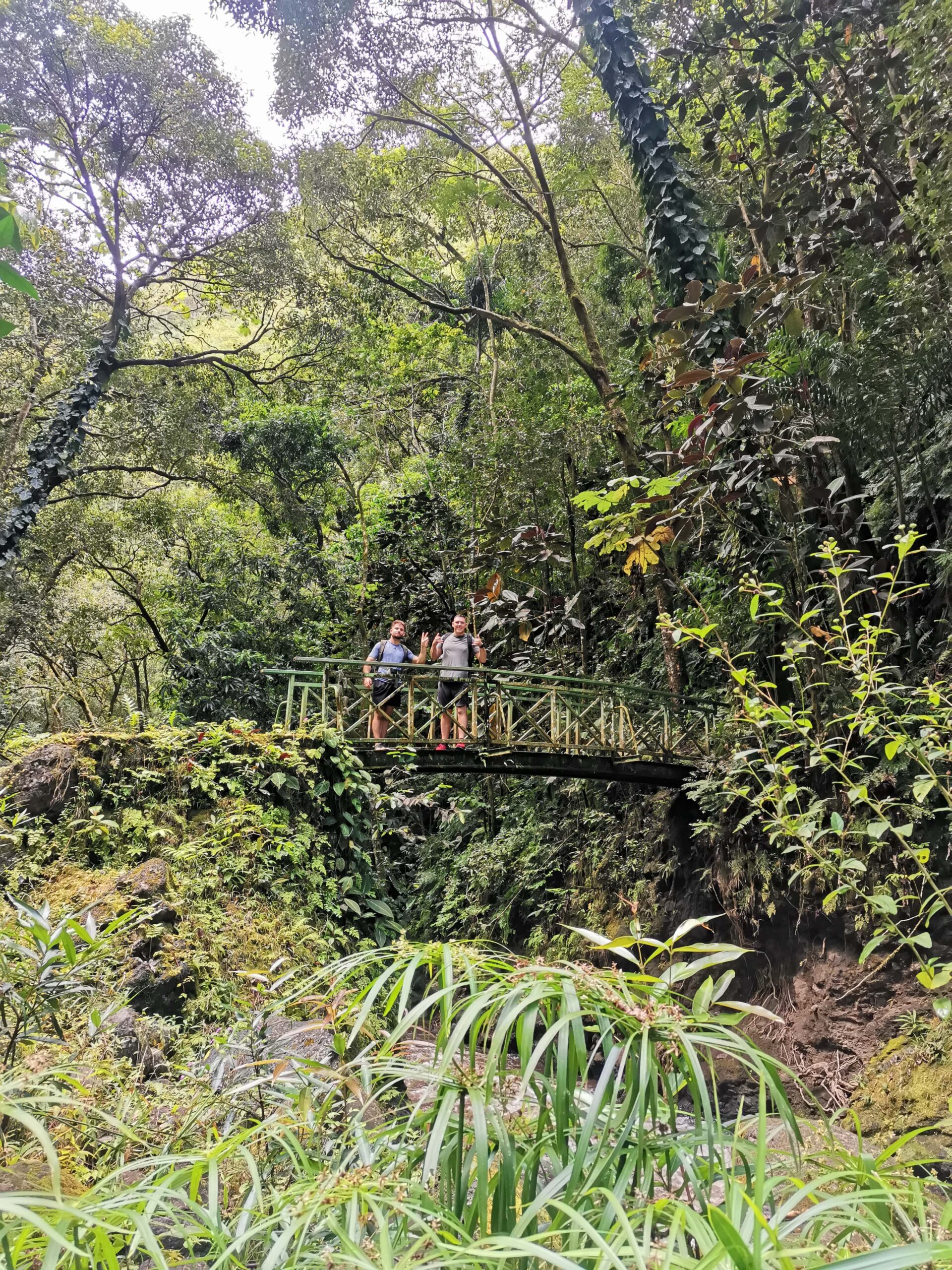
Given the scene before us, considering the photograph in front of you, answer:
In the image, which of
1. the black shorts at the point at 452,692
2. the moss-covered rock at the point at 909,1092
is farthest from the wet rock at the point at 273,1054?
the black shorts at the point at 452,692

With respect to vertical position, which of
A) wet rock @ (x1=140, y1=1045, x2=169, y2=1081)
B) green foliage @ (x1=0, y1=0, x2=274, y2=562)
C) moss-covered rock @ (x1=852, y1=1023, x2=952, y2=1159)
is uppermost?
green foliage @ (x1=0, y1=0, x2=274, y2=562)

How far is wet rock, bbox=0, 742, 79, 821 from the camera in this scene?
4.75 meters

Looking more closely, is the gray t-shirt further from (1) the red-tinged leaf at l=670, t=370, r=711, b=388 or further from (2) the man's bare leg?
(1) the red-tinged leaf at l=670, t=370, r=711, b=388

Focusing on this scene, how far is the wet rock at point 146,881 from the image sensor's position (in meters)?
4.26

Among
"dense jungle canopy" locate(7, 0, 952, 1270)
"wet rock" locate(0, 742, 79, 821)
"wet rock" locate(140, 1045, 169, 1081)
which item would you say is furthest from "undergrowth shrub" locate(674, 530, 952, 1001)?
"wet rock" locate(0, 742, 79, 821)

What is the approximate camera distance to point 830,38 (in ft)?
17.4

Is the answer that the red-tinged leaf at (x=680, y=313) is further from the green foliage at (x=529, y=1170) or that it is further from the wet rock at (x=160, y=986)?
the wet rock at (x=160, y=986)

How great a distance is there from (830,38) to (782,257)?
1.49m

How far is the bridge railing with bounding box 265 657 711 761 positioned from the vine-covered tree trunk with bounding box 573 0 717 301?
3.65 m

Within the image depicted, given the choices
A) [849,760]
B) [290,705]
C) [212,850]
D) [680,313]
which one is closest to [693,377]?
[680,313]

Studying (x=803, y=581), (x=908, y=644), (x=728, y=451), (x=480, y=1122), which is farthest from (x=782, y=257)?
(x=480, y=1122)

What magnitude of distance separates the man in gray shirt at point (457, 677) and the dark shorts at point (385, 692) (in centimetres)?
39

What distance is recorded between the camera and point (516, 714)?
910 cm

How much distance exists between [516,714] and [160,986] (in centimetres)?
572
